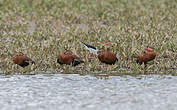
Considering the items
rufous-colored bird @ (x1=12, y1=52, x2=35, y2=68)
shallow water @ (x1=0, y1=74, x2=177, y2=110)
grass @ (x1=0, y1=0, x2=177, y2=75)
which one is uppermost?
grass @ (x1=0, y1=0, x2=177, y2=75)

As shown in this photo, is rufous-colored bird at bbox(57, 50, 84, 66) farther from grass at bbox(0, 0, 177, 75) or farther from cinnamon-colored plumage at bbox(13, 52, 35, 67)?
cinnamon-colored plumage at bbox(13, 52, 35, 67)

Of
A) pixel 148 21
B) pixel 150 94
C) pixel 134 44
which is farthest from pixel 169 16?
pixel 150 94

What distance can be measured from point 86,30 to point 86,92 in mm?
7904

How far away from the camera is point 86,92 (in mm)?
9094

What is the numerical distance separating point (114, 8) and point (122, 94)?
12127mm

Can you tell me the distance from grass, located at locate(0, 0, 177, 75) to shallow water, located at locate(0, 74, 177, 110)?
111cm

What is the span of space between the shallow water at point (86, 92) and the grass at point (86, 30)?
1113 millimetres

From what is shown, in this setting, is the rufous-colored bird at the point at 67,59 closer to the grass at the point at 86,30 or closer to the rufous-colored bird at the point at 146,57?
the grass at the point at 86,30

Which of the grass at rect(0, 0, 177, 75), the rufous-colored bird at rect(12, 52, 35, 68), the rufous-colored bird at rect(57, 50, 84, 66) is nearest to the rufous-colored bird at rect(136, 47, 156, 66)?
the grass at rect(0, 0, 177, 75)

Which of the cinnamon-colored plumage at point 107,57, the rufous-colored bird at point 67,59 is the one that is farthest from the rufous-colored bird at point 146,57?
the rufous-colored bird at point 67,59

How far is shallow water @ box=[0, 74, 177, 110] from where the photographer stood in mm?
8102

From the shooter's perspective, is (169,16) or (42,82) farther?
(169,16)

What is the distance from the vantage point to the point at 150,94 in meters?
8.88

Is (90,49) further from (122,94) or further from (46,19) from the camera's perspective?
(46,19)
